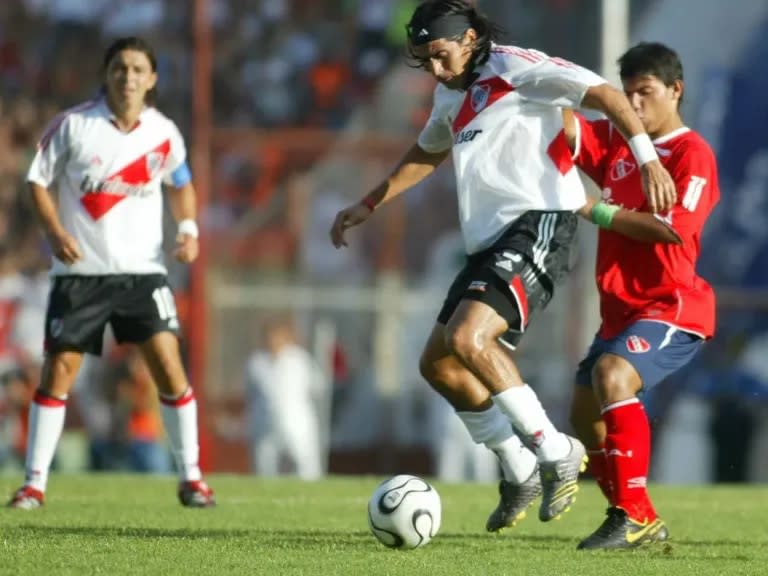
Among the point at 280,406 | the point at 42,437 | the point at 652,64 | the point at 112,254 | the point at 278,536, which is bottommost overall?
the point at 280,406

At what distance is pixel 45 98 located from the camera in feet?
68.6

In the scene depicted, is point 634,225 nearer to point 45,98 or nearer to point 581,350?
point 581,350

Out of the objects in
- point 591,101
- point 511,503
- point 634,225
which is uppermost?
point 591,101

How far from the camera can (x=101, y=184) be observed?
9.38 meters

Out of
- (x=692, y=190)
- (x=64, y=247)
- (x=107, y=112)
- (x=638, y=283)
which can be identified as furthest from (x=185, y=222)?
(x=692, y=190)

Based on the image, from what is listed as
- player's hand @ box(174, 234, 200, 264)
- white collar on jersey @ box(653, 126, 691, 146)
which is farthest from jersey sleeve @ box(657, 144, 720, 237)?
player's hand @ box(174, 234, 200, 264)

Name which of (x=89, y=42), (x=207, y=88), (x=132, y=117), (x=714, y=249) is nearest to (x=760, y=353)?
(x=714, y=249)

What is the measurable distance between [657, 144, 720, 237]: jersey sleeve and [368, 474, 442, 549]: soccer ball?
1593 mm

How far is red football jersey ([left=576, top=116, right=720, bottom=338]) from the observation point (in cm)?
754

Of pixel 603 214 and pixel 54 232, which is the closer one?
pixel 603 214

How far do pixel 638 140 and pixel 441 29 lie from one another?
1108 mm

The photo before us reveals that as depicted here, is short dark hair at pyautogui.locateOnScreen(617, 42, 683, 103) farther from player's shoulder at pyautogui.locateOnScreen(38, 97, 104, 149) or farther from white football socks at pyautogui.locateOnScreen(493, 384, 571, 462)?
player's shoulder at pyautogui.locateOnScreen(38, 97, 104, 149)

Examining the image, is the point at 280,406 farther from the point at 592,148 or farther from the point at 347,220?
the point at 592,148

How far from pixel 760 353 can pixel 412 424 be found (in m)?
3.95
